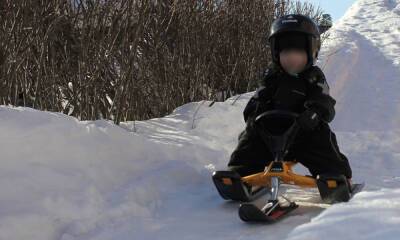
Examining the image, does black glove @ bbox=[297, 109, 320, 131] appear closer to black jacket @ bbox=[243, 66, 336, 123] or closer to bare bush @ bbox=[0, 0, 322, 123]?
black jacket @ bbox=[243, 66, 336, 123]

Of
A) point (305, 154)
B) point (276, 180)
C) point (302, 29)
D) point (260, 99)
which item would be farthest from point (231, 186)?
point (302, 29)

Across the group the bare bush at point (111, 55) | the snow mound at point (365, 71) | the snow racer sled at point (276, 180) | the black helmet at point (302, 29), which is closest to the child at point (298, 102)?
the black helmet at point (302, 29)

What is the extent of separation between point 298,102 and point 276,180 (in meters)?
0.67

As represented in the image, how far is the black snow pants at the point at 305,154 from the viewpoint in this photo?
379 centimetres

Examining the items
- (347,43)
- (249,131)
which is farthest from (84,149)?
(347,43)

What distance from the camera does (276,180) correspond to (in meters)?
3.52

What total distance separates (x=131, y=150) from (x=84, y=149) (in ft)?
1.52

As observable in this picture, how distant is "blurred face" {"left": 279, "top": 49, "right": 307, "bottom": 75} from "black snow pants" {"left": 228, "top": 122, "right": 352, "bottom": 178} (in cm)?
45

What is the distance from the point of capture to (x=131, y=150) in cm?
443

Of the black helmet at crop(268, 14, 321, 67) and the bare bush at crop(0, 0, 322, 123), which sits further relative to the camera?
the bare bush at crop(0, 0, 322, 123)

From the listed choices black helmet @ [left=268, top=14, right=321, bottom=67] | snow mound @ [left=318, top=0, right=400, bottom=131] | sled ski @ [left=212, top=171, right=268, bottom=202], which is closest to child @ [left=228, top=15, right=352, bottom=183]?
black helmet @ [left=268, top=14, right=321, bottom=67]

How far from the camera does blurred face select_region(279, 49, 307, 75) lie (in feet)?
13.2

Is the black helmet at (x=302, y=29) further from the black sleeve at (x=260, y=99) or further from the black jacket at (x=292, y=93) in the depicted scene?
the black sleeve at (x=260, y=99)

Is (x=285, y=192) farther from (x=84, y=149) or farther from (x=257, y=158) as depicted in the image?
(x=84, y=149)
